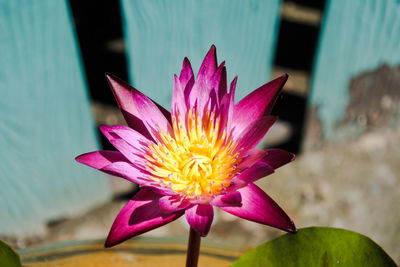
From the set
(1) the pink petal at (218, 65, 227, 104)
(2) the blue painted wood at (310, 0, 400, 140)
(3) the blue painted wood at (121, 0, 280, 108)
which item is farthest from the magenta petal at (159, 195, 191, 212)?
(2) the blue painted wood at (310, 0, 400, 140)

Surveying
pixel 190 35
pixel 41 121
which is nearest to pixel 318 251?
pixel 190 35

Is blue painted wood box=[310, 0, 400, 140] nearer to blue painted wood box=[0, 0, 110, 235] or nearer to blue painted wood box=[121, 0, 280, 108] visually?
→ blue painted wood box=[121, 0, 280, 108]

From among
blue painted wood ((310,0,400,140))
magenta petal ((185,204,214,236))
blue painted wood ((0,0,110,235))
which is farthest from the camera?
blue painted wood ((310,0,400,140))

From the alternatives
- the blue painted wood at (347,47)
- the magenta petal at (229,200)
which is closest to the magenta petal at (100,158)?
the magenta petal at (229,200)

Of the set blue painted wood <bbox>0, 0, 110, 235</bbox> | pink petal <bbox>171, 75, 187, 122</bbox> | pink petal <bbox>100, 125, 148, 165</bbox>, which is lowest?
blue painted wood <bbox>0, 0, 110, 235</bbox>

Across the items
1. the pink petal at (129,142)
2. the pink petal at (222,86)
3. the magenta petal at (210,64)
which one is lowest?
the pink petal at (129,142)

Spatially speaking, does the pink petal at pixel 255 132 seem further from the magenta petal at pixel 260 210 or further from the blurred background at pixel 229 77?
the blurred background at pixel 229 77

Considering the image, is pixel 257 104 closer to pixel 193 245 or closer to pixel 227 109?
pixel 227 109

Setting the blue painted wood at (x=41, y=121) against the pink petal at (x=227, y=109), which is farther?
the blue painted wood at (x=41, y=121)
